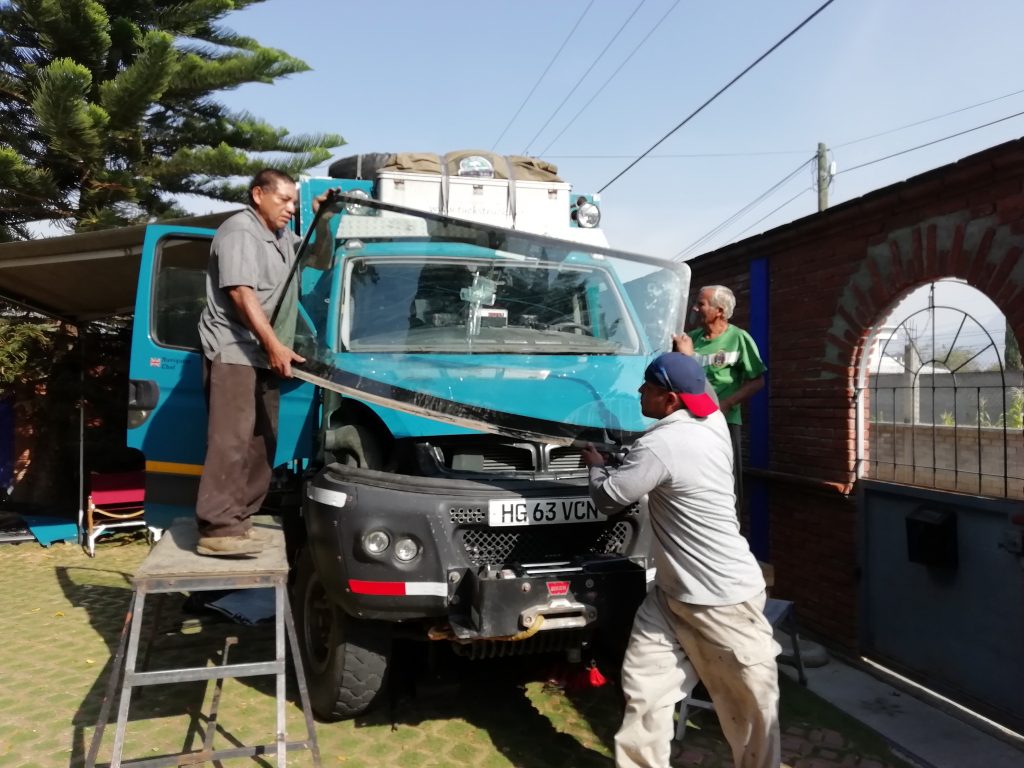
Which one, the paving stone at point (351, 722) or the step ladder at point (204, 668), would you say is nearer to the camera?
the step ladder at point (204, 668)

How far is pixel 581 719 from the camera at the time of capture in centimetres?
418

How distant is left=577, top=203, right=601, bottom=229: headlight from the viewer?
5.11 metres

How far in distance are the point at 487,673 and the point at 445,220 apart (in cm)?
268

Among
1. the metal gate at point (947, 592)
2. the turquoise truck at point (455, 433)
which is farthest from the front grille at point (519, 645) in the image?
the metal gate at point (947, 592)

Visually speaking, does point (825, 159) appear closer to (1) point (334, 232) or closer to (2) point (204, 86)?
(2) point (204, 86)

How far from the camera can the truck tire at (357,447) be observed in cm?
383

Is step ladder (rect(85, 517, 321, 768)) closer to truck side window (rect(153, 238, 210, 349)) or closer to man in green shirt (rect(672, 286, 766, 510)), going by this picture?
truck side window (rect(153, 238, 210, 349))

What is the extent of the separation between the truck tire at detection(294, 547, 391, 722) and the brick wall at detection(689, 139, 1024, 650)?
3.45m

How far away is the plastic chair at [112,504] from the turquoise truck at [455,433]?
521cm

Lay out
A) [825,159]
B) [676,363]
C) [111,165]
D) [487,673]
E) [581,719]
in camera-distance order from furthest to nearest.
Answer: [825,159] < [111,165] < [487,673] < [581,719] < [676,363]

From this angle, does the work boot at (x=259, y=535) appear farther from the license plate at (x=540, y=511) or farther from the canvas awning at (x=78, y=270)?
the canvas awning at (x=78, y=270)

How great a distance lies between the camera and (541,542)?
12.0 ft

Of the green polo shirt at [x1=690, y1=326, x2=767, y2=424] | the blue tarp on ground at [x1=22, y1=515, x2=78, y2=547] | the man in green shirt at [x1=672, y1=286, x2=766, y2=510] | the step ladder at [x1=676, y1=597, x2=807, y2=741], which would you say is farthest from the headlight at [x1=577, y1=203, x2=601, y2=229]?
the blue tarp on ground at [x1=22, y1=515, x2=78, y2=547]

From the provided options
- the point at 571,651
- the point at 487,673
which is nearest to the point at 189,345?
the point at 487,673
